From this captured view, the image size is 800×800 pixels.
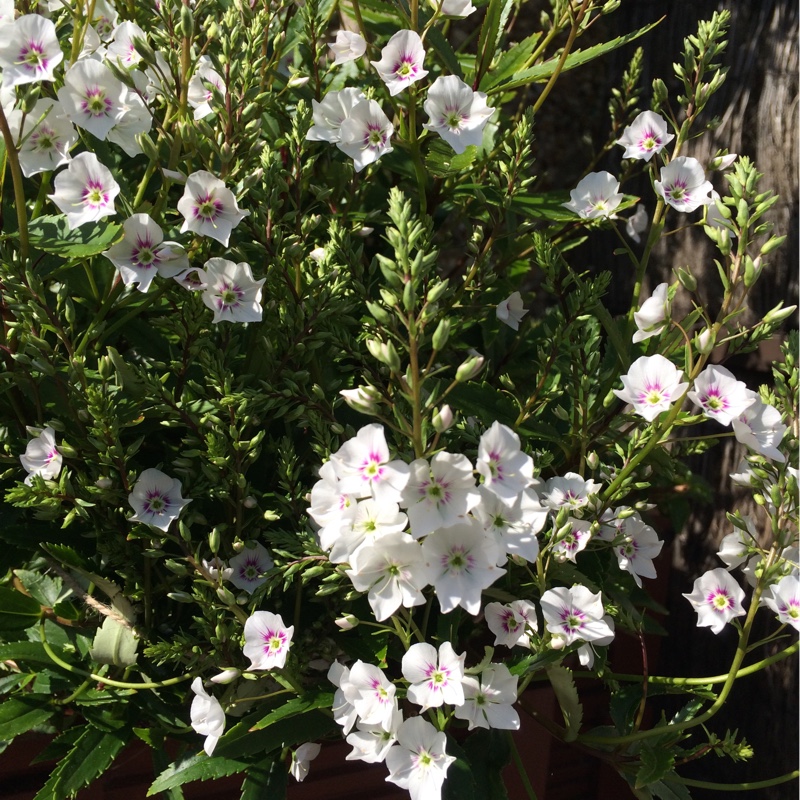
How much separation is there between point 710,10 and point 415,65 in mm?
786

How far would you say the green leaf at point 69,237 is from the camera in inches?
30.5

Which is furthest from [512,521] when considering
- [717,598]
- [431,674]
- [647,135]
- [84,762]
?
[647,135]

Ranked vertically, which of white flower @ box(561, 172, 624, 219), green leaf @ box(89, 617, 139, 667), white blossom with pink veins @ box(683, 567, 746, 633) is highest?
white flower @ box(561, 172, 624, 219)

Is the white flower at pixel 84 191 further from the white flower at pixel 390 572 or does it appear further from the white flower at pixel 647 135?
the white flower at pixel 647 135

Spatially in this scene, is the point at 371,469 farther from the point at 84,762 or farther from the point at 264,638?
the point at 84,762

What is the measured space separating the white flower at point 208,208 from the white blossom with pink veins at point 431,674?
0.41m

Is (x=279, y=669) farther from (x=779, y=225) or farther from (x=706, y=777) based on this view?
(x=779, y=225)

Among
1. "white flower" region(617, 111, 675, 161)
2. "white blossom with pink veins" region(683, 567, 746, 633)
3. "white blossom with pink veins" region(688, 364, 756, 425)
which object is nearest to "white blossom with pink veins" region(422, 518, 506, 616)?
"white blossom with pink veins" region(688, 364, 756, 425)

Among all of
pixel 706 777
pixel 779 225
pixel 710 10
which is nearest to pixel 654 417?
pixel 779 225

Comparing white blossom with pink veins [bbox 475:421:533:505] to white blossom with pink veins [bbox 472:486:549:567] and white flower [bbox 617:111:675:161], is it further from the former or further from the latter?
white flower [bbox 617:111:675:161]

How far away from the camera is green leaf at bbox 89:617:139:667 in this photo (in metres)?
0.84

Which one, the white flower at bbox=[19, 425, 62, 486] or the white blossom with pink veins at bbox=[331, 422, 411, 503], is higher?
the white blossom with pink veins at bbox=[331, 422, 411, 503]

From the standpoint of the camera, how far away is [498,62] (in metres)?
1.07

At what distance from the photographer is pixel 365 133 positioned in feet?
2.95
